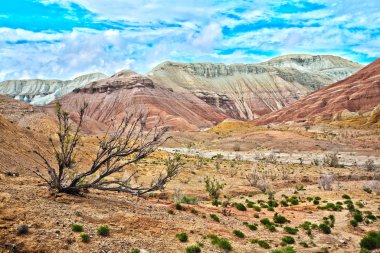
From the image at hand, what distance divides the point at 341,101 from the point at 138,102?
76.9 meters

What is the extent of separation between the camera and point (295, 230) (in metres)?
15.8

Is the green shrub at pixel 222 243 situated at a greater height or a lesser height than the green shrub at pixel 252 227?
greater

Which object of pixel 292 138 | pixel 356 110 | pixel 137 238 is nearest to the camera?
pixel 137 238

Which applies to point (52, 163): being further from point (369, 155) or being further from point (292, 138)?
point (292, 138)

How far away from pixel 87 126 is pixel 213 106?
87874mm

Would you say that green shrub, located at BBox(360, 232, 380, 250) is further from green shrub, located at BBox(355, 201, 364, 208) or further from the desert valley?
green shrub, located at BBox(355, 201, 364, 208)

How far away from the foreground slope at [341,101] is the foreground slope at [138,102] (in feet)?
103

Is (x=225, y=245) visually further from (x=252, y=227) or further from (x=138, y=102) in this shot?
(x=138, y=102)

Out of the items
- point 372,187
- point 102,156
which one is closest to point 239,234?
point 102,156

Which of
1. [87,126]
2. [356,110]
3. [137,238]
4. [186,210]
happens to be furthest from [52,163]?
[356,110]

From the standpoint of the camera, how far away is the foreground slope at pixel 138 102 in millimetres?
144500

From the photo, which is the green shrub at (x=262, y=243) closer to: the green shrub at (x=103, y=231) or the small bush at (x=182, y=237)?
the small bush at (x=182, y=237)

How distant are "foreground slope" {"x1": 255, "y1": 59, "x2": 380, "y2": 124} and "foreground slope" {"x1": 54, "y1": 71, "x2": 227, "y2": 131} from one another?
31534 mm

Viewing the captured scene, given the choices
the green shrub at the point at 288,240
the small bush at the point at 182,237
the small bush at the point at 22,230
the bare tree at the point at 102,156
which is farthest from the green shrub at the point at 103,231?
the green shrub at the point at 288,240
